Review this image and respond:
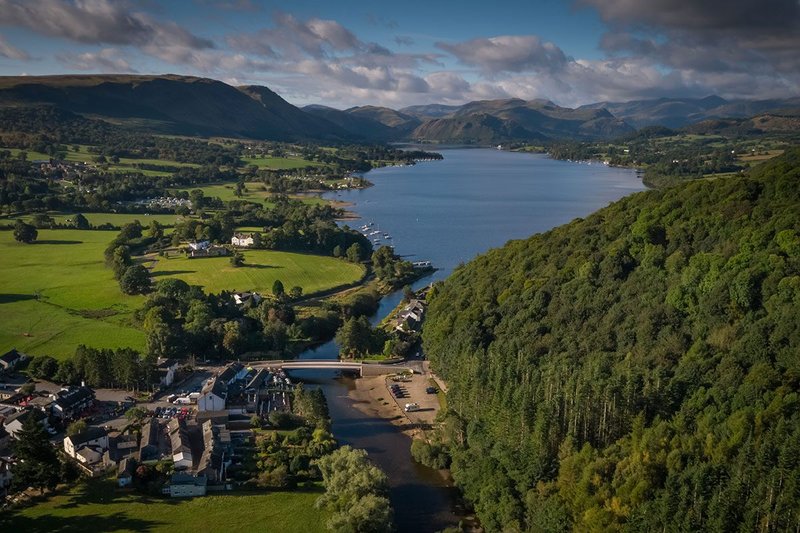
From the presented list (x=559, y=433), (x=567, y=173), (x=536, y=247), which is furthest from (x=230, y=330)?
(x=567, y=173)

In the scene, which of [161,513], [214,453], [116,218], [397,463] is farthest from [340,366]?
[116,218]

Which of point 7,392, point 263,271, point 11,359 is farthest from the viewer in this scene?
point 263,271

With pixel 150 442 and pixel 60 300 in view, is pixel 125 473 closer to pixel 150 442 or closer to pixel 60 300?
pixel 150 442

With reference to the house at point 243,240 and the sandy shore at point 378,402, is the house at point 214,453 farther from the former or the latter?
the house at point 243,240

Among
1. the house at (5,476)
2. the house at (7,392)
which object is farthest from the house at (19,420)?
the house at (7,392)

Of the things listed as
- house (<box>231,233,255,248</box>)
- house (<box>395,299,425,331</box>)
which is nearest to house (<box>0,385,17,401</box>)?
house (<box>395,299,425,331</box>)

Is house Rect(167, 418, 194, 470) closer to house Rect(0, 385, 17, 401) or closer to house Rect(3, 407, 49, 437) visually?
house Rect(3, 407, 49, 437)
